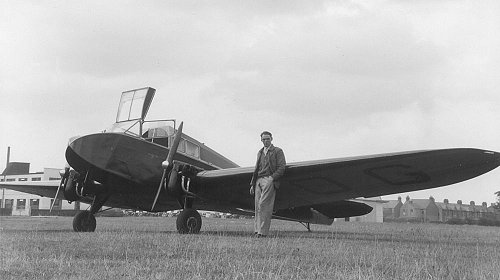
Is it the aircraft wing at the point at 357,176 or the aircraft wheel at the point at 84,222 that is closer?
the aircraft wing at the point at 357,176

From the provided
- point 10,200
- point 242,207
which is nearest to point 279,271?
point 242,207

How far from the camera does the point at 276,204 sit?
1049 centimetres

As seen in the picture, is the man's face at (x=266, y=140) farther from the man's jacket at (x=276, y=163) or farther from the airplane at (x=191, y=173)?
the airplane at (x=191, y=173)

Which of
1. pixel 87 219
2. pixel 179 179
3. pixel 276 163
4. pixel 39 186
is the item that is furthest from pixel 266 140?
pixel 39 186

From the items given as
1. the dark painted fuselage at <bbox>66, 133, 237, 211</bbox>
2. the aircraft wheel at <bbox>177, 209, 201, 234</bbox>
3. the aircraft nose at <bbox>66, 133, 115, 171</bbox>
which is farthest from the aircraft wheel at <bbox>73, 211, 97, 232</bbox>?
the aircraft wheel at <bbox>177, 209, 201, 234</bbox>

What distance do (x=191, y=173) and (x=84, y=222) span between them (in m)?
2.54

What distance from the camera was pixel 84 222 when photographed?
32.4ft

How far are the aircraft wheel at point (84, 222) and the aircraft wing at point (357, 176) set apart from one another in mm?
2339

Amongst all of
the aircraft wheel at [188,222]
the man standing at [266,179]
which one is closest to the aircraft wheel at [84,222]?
the aircraft wheel at [188,222]

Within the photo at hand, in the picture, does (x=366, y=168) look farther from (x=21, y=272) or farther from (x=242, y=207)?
(x=21, y=272)

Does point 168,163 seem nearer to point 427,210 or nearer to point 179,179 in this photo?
point 179,179

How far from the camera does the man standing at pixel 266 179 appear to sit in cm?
821

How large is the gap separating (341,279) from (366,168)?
464 cm

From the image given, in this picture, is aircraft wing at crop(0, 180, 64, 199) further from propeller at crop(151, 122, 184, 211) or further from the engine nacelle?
the engine nacelle
